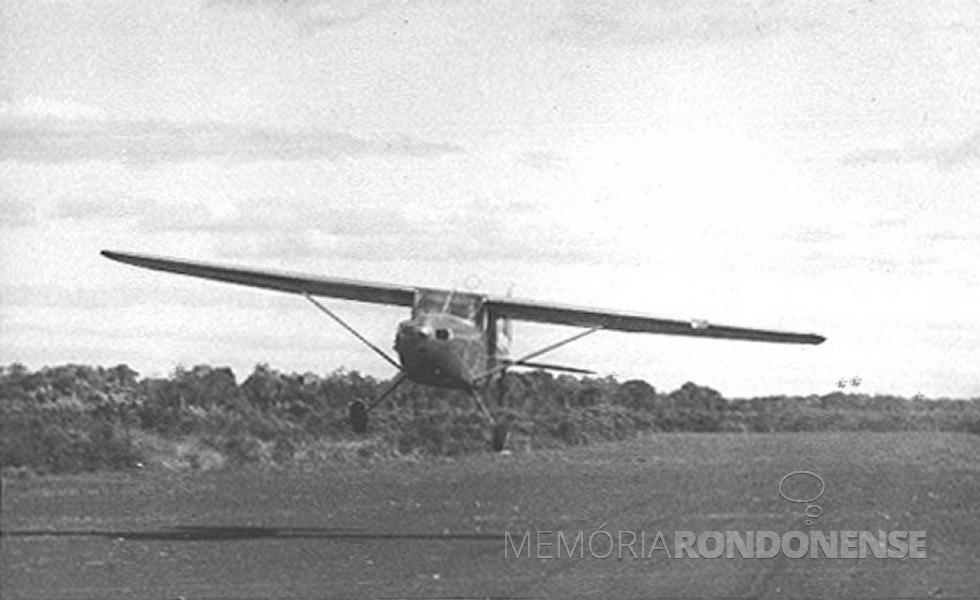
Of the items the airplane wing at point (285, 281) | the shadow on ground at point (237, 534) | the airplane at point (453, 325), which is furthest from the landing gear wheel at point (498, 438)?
the shadow on ground at point (237, 534)

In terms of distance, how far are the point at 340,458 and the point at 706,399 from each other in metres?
64.0

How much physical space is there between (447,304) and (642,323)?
5173 mm

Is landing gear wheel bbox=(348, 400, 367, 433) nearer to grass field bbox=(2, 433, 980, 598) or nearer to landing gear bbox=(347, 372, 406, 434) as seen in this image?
landing gear bbox=(347, 372, 406, 434)

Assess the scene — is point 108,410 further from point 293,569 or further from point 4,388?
point 293,569

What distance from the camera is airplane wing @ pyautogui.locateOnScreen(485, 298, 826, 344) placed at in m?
28.8

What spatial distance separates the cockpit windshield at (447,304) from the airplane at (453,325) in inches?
0.7

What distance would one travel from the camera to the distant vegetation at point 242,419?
35.8 metres

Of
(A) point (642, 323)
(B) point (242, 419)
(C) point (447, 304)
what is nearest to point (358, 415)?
(C) point (447, 304)

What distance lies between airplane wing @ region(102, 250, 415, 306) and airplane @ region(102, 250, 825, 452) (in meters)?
0.02

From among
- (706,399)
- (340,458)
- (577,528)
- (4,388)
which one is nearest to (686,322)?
(577,528)

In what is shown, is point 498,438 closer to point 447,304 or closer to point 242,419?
point 447,304

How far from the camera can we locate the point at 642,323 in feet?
96.6

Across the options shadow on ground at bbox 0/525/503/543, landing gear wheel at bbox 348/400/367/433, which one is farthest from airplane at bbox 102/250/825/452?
shadow on ground at bbox 0/525/503/543

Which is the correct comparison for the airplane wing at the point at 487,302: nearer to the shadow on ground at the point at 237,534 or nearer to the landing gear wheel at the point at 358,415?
the landing gear wheel at the point at 358,415
